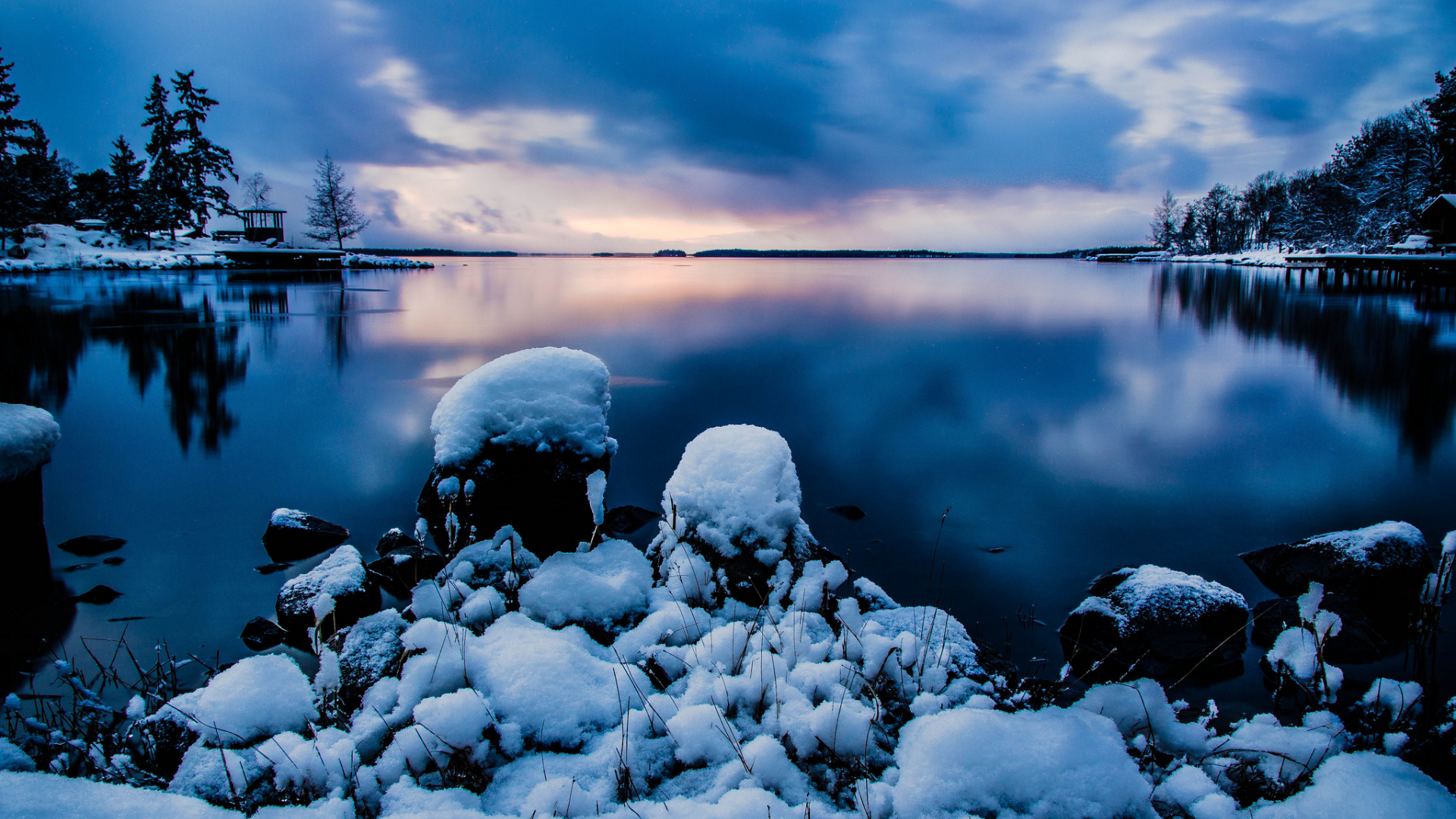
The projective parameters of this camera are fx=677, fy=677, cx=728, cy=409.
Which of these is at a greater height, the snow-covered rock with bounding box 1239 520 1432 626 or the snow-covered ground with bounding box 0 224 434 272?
the snow-covered ground with bounding box 0 224 434 272

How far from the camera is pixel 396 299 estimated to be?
35.4 metres

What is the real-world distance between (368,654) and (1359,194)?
90829 millimetres

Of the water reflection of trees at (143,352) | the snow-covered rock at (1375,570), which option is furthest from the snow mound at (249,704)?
the water reflection of trees at (143,352)

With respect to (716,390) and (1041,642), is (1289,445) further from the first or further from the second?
(716,390)

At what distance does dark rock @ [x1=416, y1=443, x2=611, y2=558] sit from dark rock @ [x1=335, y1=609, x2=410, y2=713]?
1.48 metres

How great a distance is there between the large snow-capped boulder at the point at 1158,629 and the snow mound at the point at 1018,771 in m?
1.67

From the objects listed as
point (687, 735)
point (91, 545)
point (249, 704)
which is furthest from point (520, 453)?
point (91, 545)

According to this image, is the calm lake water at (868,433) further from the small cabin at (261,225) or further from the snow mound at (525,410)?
the small cabin at (261,225)

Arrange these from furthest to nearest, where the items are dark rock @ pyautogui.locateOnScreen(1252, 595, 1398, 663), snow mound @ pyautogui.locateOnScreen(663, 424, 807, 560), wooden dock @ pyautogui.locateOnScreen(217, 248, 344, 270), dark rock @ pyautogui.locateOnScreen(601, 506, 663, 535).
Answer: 1. wooden dock @ pyautogui.locateOnScreen(217, 248, 344, 270)
2. dark rock @ pyautogui.locateOnScreen(601, 506, 663, 535)
3. snow mound @ pyautogui.locateOnScreen(663, 424, 807, 560)
4. dark rock @ pyautogui.locateOnScreen(1252, 595, 1398, 663)

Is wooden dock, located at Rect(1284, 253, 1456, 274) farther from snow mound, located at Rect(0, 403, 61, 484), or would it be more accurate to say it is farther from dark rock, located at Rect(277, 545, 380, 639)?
snow mound, located at Rect(0, 403, 61, 484)

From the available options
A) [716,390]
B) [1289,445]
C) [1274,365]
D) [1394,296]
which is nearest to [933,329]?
[1274,365]

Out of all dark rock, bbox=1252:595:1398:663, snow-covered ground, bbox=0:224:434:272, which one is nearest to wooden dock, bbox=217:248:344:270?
snow-covered ground, bbox=0:224:434:272

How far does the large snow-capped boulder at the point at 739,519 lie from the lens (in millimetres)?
4723

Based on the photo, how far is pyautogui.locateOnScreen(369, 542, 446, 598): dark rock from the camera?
211 inches
